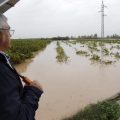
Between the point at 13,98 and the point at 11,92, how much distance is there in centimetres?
3

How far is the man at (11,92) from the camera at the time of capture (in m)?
1.80

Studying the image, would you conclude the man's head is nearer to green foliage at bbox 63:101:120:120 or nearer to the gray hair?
the gray hair

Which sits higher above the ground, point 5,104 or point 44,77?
point 5,104

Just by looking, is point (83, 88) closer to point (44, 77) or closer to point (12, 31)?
point (44, 77)

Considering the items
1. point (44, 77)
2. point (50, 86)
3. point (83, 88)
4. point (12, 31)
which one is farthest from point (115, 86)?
point (12, 31)

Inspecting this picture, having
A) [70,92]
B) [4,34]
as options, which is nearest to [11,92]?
[4,34]

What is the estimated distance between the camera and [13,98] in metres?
1.82

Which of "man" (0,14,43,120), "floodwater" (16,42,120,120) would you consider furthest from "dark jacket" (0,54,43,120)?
"floodwater" (16,42,120,120)

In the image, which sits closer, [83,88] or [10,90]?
[10,90]

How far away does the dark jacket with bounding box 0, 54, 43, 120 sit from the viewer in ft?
5.91

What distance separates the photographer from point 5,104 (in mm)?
1799

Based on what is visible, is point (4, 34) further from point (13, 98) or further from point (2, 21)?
point (13, 98)

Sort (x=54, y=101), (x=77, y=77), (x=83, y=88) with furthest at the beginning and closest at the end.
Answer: (x=77, y=77) → (x=83, y=88) → (x=54, y=101)

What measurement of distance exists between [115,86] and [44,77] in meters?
2.75
